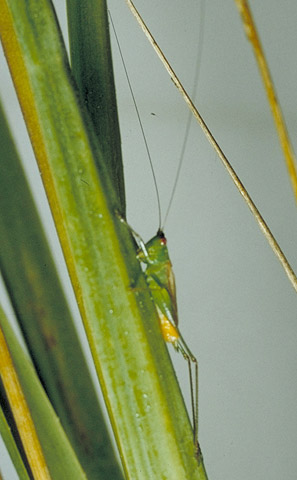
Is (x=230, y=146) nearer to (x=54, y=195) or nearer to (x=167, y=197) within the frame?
(x=167, y=197)

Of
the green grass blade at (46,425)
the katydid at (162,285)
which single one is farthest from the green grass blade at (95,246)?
the katydid at (162,285)

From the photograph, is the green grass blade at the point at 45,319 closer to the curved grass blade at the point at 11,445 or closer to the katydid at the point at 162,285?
the curved grass blade at the point at 11,445

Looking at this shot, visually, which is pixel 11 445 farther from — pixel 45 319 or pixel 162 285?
pixel 162 285

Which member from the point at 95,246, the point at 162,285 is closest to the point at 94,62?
the point at 95,246

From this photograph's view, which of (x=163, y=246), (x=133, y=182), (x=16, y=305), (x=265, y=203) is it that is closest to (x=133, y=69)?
(x=133, y=182)

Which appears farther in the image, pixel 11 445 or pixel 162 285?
pixel 162 285

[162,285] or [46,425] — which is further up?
[162,285]

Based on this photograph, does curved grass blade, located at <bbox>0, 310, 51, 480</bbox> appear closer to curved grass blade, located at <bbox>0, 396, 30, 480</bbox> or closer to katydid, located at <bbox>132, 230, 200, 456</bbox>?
curved grass blade, located at <bbox>0, 396, 30, 480</bbox>
